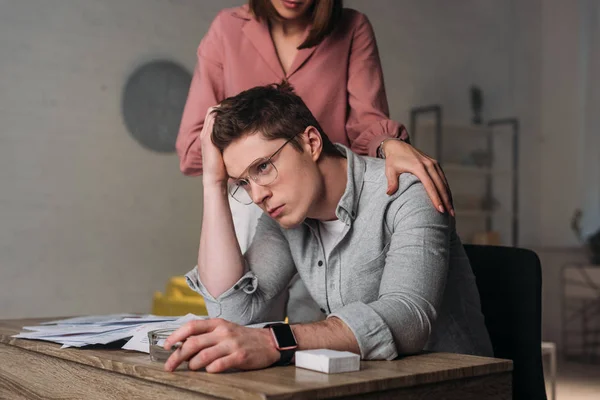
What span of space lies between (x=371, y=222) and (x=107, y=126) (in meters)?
3.67

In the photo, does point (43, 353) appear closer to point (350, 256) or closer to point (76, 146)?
point (350, 256)

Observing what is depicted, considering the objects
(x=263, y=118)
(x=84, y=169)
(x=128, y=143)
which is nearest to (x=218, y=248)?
(x=263, y=118)

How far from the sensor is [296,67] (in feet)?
6.94

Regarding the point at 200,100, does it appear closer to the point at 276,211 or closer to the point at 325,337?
the point at 276,211

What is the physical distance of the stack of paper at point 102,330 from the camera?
130 centimetres

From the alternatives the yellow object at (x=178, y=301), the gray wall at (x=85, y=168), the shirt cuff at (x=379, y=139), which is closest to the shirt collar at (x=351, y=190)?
the shirt cuff at (x=379, y=139)

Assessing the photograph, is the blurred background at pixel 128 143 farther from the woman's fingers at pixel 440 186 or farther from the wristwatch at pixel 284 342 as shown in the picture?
the wristwatch at pixel 284 342

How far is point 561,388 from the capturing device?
503 centimetres

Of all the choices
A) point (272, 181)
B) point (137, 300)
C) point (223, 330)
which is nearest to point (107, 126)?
point (137, 300)

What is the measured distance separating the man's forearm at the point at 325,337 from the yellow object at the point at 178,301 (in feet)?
8.04

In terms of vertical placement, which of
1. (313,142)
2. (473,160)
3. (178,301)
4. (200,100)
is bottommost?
(178,301)

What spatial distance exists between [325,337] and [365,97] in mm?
1006

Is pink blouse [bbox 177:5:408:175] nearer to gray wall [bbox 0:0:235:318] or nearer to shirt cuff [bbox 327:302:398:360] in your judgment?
shirt cuff [bbox 327:302:398:360]

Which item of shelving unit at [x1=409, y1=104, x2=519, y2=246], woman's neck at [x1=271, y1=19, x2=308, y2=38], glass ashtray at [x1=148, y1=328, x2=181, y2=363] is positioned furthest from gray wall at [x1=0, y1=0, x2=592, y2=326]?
glass ashtray at [x1=148, y1=328, x2=181, y2=363]
